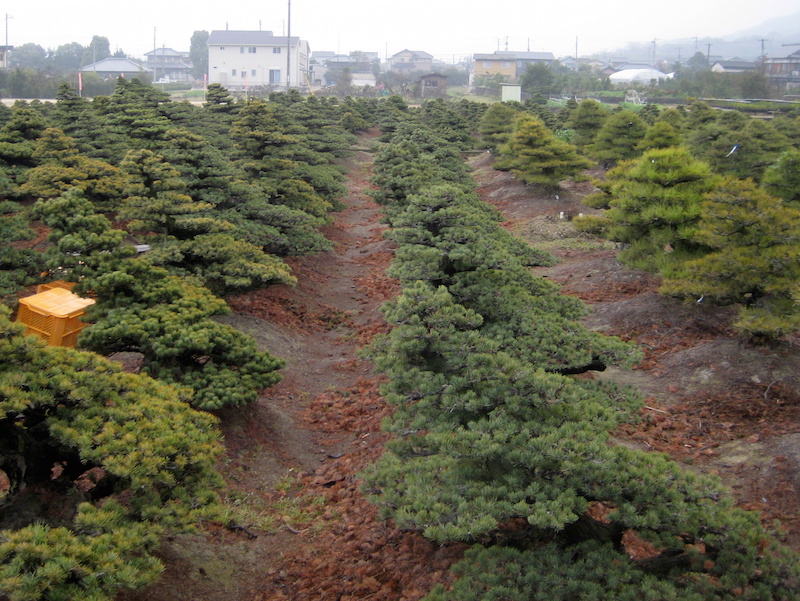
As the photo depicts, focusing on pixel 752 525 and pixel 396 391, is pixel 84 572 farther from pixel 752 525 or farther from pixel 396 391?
pixel 752 525

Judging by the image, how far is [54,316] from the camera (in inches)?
353

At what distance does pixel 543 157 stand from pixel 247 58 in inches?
2116

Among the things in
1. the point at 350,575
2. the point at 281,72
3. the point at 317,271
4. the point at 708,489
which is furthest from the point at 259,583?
the point at 281,72

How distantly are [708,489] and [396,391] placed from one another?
→ 2.43 meters

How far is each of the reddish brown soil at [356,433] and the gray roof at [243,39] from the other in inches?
2370

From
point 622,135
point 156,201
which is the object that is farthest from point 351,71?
point 156,201

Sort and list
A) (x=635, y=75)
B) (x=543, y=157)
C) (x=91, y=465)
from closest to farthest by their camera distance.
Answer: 1. (x=91, y=465)
2. (x=543, y=157)
3. (x=635, y=75)

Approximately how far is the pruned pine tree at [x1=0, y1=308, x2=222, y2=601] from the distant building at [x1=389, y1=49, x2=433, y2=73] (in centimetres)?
11247

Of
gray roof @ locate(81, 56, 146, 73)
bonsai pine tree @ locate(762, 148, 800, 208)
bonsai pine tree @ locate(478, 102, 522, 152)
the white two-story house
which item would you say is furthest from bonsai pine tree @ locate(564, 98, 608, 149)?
gray roof @ locate(81, 56, 146, 73)

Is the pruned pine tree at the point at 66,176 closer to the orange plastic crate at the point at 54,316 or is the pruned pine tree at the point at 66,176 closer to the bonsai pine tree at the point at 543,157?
the orange plastic crate at the point at 54,316

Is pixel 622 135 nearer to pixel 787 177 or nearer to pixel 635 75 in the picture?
pixel 787 177

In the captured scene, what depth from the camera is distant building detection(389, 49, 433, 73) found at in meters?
113

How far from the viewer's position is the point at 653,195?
12.3 meters

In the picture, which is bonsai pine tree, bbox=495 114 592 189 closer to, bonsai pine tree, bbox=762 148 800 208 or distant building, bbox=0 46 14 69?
bonsai pine tree, bbox=762 148 800 208
